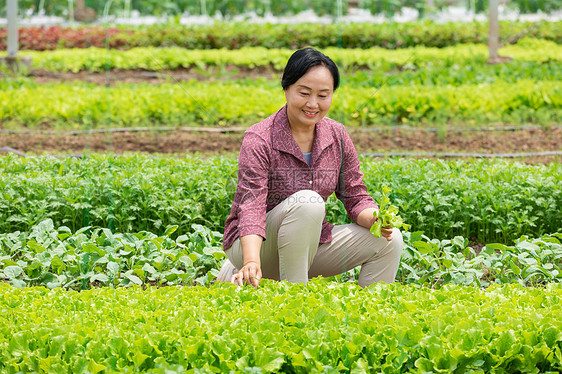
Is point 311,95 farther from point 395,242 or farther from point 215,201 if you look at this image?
point 215,201

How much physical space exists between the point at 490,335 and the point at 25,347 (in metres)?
1.56

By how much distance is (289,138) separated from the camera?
3133 mm

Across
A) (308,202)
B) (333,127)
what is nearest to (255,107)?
(333,127)

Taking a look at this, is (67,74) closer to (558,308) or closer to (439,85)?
(439,85)

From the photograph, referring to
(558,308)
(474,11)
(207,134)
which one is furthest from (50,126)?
(474,11)

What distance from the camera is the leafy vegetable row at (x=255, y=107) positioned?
802 cm

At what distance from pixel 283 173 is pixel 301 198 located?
0.19 m

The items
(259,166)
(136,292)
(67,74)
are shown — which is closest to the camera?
(136,292)

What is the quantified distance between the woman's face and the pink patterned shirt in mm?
119

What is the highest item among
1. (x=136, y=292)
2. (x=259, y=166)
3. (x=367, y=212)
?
(x=259, y=166)

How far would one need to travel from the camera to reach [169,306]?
262 cm

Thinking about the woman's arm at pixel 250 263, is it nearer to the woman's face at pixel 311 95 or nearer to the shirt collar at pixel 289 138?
the shirt collar at pixel 289 138

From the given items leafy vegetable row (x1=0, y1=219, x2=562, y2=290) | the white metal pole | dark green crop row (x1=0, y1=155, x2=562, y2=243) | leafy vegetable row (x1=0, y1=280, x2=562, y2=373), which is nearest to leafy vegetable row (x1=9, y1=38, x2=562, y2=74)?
the white metal pole

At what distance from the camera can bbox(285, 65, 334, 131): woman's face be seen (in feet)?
9.83
